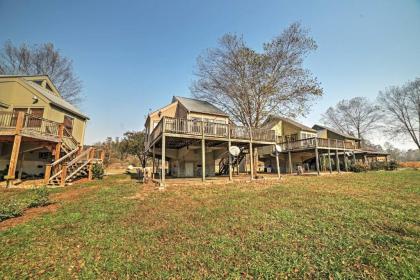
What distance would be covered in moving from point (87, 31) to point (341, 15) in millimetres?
16826

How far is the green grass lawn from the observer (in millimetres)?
3084

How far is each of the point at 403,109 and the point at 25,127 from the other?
57.5 metres

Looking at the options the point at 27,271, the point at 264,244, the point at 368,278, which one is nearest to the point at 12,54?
the point at 27,271

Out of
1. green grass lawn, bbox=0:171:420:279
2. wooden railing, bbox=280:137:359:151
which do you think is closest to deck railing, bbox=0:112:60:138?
green grass lawn, bbox=0:171:420:279

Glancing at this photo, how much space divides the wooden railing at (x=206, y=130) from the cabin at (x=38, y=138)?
6.66 m

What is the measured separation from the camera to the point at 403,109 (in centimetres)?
3762

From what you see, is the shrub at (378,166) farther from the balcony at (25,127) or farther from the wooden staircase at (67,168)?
the balcony at (25,127)

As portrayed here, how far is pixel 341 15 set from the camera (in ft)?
36.8

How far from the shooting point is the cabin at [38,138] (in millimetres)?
12104

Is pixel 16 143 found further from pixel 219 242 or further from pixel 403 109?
pixel 403 109

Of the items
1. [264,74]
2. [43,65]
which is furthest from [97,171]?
[43,65]

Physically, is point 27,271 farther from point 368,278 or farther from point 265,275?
point 368,278

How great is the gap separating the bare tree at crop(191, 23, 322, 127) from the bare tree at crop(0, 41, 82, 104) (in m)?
20.8

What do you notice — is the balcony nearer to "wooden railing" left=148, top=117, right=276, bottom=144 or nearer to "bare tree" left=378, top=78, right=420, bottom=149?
"wooden railing" left=148, top=117, right=276, bottom=144
